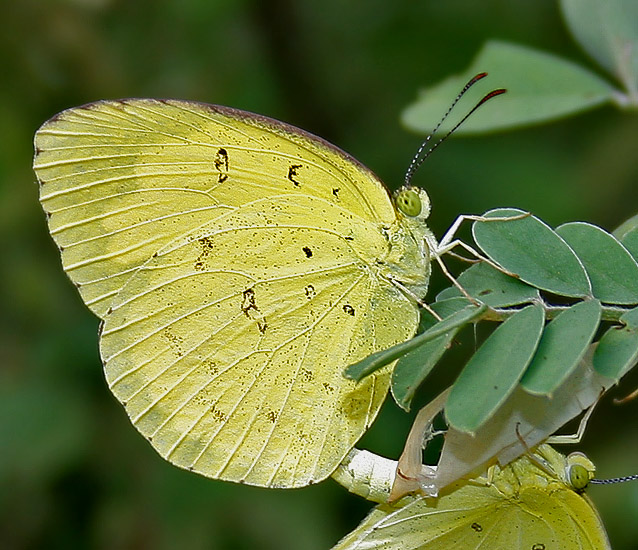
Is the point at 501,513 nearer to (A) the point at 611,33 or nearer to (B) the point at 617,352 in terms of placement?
(B) the point at 617,352

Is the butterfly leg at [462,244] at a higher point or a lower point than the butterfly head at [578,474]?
higher

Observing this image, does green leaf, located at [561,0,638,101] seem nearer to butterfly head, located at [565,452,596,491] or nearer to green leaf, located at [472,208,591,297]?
green leaf, located at [472,208,591,297]

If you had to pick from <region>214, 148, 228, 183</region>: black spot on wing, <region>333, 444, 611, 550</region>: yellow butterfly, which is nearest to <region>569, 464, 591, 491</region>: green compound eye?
<region>333, 444, 611, 550</region>: yellow butterfly

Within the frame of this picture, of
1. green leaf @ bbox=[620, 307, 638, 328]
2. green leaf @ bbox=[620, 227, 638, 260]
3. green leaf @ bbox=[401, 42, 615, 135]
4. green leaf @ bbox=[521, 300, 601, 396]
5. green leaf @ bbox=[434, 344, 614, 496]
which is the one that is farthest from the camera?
green leaf @ bbox=[401, 42, 615, 135]

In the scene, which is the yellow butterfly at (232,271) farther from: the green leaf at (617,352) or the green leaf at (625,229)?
the green leaf at (617,352)

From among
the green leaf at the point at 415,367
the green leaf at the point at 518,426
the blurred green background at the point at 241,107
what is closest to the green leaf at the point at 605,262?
the green leaf at the point at 518,426

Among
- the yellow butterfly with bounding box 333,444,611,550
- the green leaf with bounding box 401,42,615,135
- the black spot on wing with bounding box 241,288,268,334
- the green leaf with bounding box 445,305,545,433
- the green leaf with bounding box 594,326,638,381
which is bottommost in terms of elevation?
the yellow butterfly with bounding box 333,444,611,550

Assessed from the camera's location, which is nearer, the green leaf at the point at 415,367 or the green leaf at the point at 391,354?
the green leaf at the point at 391,354

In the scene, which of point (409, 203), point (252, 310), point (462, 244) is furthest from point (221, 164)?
point (462, 244)
